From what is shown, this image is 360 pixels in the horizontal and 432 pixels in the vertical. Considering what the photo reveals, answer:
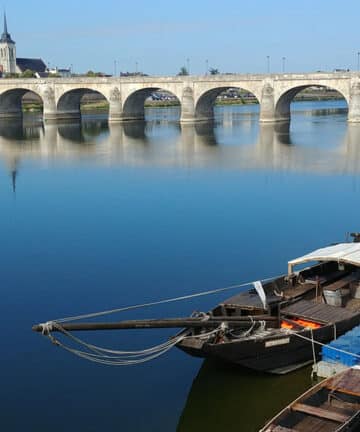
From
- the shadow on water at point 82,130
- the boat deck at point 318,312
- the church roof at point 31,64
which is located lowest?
the boat deck at point 318,312

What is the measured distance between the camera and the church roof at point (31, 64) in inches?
6124

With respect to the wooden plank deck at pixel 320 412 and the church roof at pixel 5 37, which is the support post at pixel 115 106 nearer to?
the wooden plank deck at pixel 320 412

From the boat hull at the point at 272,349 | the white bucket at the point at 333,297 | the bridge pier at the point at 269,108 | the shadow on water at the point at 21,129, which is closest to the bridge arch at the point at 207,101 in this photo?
the bridge pier at the point at 269,108

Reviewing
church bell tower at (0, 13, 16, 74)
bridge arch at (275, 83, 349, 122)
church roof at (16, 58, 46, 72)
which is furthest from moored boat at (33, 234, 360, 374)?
church roof at (16, 58, 46, 72)

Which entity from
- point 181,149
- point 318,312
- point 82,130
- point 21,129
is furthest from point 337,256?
point 21,129

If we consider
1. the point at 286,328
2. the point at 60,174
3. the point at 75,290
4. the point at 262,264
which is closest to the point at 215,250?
the point at 262,264

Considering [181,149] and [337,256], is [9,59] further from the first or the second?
[337,256]

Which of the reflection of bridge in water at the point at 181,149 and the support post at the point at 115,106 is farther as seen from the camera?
the support post at the point at 115,106

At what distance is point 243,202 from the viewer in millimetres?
27297

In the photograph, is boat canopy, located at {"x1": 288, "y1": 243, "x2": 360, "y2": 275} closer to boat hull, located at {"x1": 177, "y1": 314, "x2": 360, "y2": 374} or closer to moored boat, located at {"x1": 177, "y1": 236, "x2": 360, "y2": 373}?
moored boat, located at {"x1": 177, "y1": 236, "x2": 360, "y2": 373}

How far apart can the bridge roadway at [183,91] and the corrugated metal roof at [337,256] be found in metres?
50.7

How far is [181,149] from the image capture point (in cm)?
4850

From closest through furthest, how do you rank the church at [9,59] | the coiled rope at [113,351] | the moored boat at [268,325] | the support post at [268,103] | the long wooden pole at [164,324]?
1. the coiled rope at [113,351]
2. the long wooden pole at [164,324]
3. the moored boat at [268,325]
4. the support post at [268,103]
5. the church at [9,59]

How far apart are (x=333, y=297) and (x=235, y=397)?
353 cm
